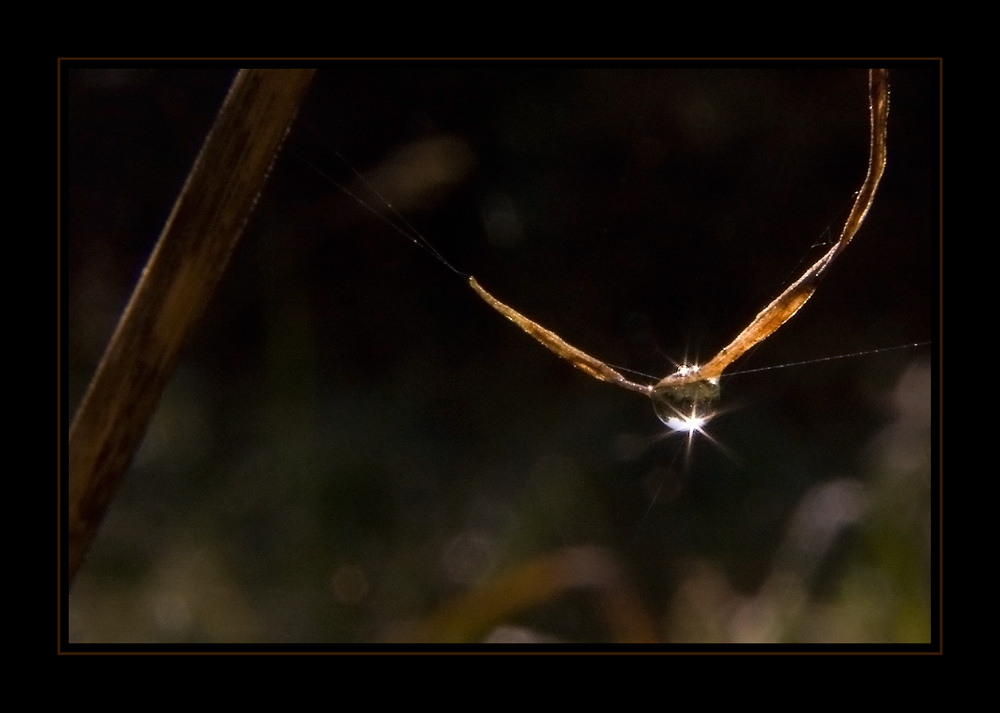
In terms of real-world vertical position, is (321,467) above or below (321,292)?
below

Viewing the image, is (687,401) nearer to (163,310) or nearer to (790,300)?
(790,300)

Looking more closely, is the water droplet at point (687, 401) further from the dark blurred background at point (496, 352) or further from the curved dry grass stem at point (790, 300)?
the dark blurred background at point (496, 352)

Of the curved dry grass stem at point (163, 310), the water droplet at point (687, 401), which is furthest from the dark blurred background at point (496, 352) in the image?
the curved dry grass stem at point (163, 310)

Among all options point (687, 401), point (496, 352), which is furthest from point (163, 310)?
point (496, 352)

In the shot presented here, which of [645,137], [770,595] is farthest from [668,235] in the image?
[770,595]

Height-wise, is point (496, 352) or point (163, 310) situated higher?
point (496, 352)

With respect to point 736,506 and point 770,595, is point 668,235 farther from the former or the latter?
point 770,595
